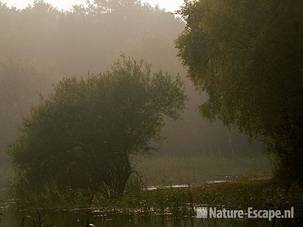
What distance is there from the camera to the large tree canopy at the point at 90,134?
37.1 metres

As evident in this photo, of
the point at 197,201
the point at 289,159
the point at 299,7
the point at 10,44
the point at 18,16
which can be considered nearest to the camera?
the point at 299,7

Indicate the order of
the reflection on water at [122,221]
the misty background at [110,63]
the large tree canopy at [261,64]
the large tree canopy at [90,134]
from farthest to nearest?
the misty background at [110,63], the large tree canopy at [90,134], the large tree canopy at [261,64], the reflection on water at [122,221]

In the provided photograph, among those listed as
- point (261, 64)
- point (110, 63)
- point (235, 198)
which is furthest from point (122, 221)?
point (110, 63)

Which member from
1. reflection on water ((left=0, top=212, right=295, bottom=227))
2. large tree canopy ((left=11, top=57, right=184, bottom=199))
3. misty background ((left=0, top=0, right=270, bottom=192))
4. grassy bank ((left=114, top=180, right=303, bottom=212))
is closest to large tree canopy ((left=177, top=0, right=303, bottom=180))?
grassy bank ((left=114, top=180, right=303, bottom=212))

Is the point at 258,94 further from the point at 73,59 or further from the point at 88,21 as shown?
the point at 88,21

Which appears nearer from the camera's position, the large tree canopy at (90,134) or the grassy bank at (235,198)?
the grassy bank at (235,198)

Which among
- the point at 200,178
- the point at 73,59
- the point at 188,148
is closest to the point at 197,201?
the point at 200,178

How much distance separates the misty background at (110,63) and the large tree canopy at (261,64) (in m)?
16.1

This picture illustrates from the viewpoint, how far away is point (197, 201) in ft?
89.5

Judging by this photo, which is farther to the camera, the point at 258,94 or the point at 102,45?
the point at 102,45

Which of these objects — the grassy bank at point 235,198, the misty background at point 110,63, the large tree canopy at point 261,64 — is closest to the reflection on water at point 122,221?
the grassy bank at point 235,198

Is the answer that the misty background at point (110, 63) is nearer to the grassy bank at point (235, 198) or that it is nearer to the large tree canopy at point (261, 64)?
the large tree canopy at point (261, 64)

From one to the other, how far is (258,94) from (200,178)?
A: 24571mm

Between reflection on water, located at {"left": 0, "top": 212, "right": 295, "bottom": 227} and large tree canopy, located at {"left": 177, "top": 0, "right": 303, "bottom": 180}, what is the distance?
26.3 ft
